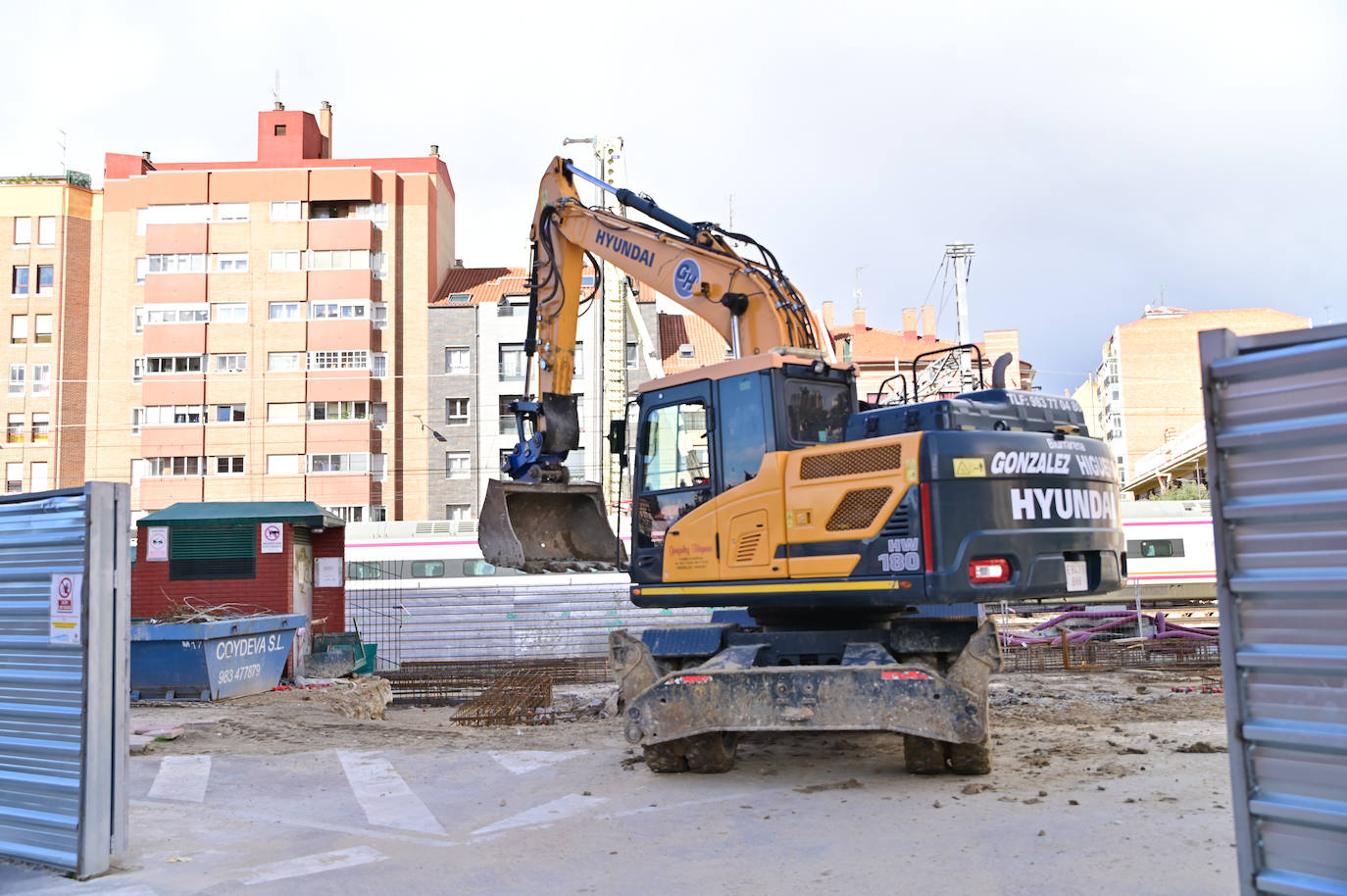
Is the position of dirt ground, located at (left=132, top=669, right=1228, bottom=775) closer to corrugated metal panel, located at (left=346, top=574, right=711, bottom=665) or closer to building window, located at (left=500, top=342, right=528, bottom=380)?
corrugated metal panel, located at (left=346, top=574, right=711, bottom=665)

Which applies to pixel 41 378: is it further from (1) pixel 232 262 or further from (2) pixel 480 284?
(2) pixel 480 284

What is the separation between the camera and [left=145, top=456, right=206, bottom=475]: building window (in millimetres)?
50656

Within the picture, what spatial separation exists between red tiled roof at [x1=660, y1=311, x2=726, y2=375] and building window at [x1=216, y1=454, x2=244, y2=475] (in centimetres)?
2035

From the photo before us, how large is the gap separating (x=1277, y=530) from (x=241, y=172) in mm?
54081

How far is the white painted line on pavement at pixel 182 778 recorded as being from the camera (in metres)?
8.10

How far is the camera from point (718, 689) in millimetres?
8289

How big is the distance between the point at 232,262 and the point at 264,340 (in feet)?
13.1

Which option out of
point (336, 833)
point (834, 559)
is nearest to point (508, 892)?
point (336, 833)

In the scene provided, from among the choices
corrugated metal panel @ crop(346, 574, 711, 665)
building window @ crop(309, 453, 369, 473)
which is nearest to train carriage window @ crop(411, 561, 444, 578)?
corrugated metal panel @ crop(346, 574, 711, 665)

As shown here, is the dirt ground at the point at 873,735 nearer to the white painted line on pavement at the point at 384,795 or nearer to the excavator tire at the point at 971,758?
the excavator tire at the point at 971,758

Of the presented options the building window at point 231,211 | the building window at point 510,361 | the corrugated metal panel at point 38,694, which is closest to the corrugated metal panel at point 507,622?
the corrugated metal panel at point 38,694

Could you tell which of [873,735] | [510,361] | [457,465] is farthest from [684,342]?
[873,735]

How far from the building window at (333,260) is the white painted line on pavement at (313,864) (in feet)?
155

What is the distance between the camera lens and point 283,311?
2004 inches
